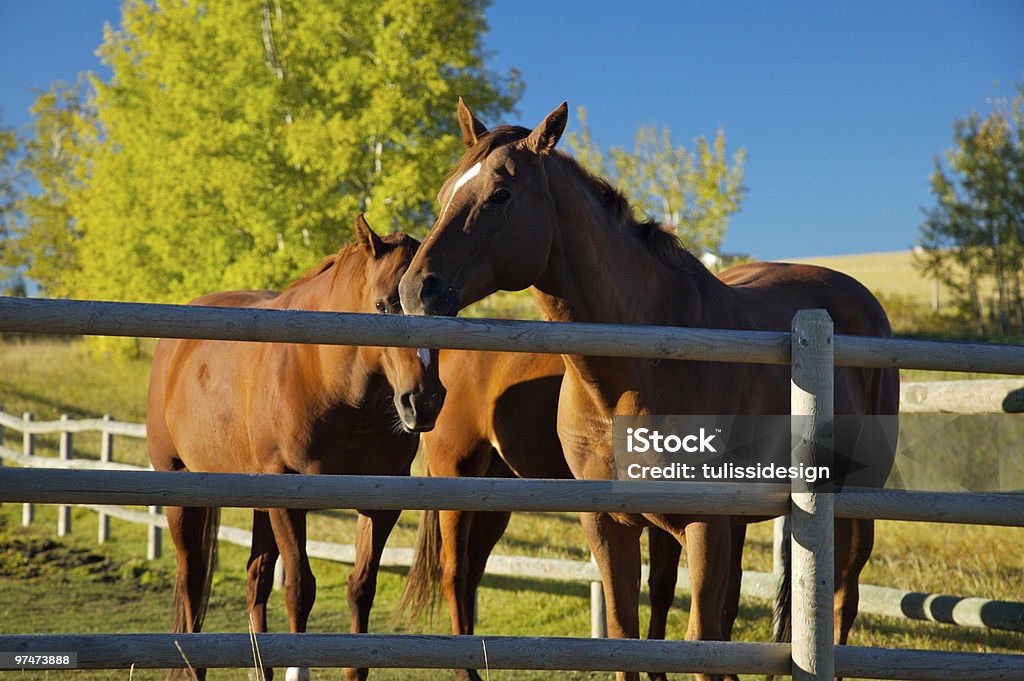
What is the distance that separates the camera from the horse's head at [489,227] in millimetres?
3029

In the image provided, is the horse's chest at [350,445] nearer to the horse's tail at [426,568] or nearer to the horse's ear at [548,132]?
the horse's tail at [426,568]

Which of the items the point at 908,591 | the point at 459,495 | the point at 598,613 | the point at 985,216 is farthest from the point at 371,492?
the point at 985,216

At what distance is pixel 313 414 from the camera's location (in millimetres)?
4441

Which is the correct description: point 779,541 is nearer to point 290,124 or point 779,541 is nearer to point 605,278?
point 605,278

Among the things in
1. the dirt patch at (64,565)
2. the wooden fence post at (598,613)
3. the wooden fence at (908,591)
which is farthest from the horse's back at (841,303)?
the dirt patch at (64,565)

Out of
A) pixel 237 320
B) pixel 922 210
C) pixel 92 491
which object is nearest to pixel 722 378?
pixel 237 320

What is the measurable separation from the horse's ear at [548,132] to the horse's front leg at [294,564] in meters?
2.13

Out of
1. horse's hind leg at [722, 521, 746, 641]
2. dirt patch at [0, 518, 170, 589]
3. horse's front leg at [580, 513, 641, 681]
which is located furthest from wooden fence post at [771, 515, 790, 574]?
dirt patch at [0, 518, 170, 589]

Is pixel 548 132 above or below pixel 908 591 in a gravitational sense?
above

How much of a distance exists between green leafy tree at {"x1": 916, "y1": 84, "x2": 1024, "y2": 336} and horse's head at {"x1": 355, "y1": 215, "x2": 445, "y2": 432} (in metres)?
25.9

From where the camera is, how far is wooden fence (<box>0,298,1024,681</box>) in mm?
2398

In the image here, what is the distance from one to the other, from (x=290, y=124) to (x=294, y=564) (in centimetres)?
1405

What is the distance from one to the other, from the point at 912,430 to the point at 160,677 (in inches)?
197

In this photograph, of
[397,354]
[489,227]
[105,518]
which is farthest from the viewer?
[105,518]
